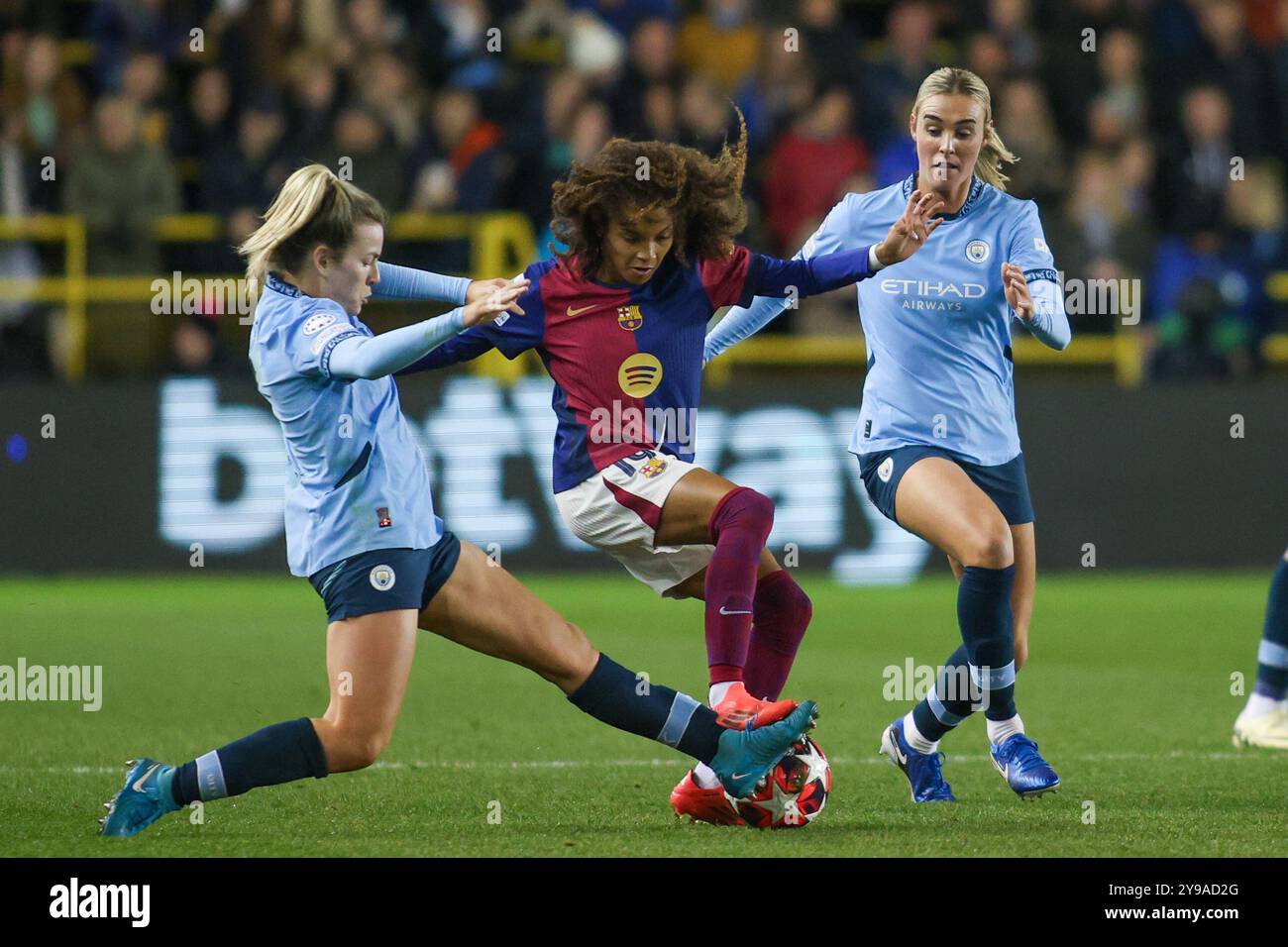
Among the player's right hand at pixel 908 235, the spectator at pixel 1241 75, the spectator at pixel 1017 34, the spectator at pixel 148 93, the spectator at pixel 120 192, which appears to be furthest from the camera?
the spectator at pixel 1017 34

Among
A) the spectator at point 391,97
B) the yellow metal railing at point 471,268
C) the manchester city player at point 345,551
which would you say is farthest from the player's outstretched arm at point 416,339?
the spectator at point 391,97

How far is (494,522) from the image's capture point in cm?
1227

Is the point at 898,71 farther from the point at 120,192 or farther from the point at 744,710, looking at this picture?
the point at 744,710

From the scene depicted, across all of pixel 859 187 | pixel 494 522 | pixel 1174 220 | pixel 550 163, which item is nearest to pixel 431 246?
pixel 550 163

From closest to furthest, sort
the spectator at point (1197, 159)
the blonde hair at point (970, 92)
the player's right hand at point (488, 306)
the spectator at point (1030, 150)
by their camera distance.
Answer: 1. the player's right hand at point (488, 306)
2. the blonde hair at point (970, 92)
3. the spectator at point (1030, 150)
4. the spectator at point (1197, 159)

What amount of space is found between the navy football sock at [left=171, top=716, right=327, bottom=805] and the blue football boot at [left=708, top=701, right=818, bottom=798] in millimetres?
1055

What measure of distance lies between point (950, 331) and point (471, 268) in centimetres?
704

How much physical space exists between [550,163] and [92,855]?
8935 mm

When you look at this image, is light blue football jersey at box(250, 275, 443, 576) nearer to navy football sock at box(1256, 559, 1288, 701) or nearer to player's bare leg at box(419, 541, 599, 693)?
player's bare leg at box(419, 541, 599, 693)

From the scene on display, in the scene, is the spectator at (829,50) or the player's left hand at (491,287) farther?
the spectator at (829,50)

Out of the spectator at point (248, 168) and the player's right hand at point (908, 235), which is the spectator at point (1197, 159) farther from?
the player's right hand at point (908, 235)

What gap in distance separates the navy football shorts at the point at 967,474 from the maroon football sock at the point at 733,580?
0.90 metres

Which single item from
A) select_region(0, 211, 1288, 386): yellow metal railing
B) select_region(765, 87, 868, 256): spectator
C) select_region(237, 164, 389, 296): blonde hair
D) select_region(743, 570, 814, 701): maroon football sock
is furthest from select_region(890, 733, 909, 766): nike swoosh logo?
select_region(765, 87, 868, 256): spectator

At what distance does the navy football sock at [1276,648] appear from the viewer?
282 inches
